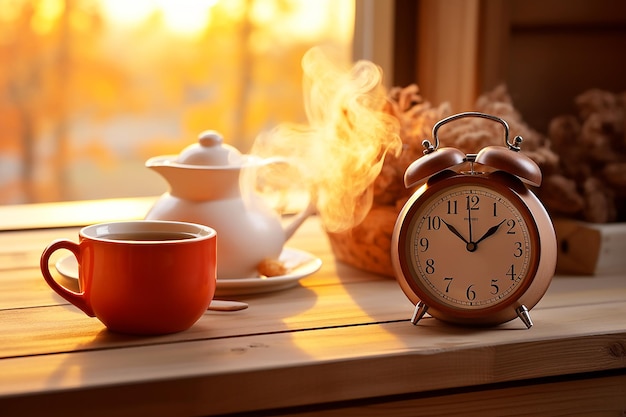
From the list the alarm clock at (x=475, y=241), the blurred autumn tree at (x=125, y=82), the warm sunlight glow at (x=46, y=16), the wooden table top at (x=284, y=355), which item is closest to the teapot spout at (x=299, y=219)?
the wooden table top at (x=284, y=355)

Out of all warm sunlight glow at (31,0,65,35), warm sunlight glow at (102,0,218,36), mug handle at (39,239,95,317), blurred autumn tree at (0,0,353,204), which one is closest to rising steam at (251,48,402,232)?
mug handle at (39,239,95,317)

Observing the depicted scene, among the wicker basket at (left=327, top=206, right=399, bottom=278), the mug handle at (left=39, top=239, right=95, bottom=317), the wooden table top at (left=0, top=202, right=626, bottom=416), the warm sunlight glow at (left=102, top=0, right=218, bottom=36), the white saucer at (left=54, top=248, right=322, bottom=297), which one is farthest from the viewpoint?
the warm sunlight glow at (left=102, top=0, right=218, bottom=36)

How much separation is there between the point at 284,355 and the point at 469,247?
0.86 ft

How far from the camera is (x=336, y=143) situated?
1.24m

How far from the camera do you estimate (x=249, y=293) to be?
1146 mm

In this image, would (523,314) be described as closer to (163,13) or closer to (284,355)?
(284,355)

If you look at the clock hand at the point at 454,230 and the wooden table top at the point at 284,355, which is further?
the clock hand at the point at 454,230

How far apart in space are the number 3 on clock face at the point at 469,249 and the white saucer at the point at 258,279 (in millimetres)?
196

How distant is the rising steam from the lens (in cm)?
122

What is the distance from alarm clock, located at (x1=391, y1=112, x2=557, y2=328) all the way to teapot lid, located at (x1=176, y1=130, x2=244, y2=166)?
0.28 m

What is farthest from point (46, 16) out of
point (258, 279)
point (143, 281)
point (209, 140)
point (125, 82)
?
point (143, 281)

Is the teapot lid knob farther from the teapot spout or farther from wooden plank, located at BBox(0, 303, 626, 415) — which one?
wooden plank, located at BBox(0, 303, 626, 415)

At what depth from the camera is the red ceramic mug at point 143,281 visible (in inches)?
36.5

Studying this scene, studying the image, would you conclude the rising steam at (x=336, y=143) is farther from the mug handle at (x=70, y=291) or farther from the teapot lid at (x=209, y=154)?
the mug handle at (x=70, y=291)
